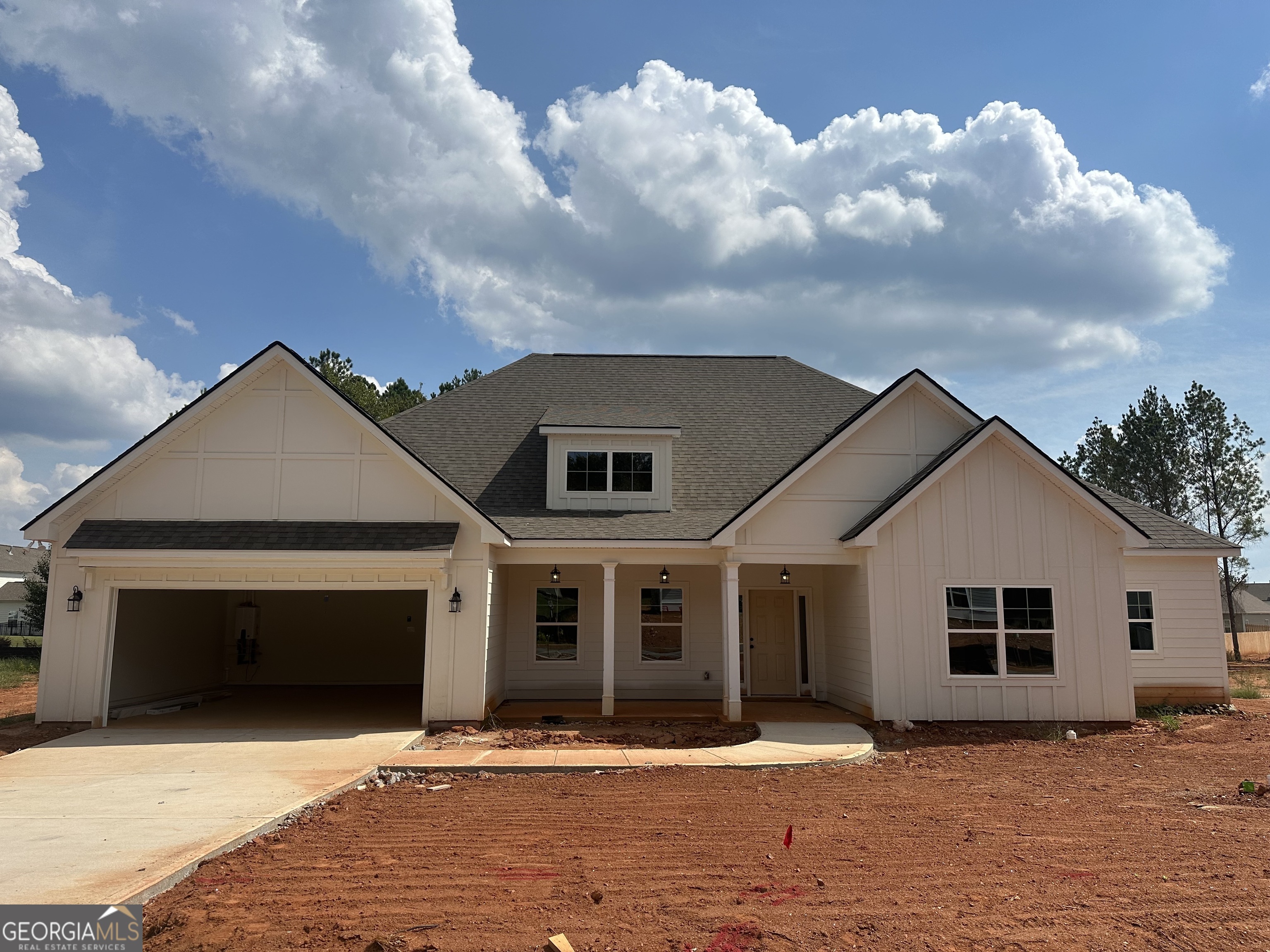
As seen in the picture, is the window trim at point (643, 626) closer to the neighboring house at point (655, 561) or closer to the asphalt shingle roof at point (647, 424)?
the neighboring house at point (655, 561)

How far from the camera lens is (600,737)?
11750mm

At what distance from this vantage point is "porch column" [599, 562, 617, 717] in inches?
522

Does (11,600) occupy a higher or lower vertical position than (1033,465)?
lower

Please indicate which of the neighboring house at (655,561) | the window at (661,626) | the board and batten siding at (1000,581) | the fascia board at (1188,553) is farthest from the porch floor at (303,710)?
the fascia board at (1188,553)

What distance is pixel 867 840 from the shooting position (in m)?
6.77

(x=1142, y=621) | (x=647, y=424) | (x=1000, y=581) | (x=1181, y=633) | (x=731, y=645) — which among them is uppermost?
(x=647, y=424)

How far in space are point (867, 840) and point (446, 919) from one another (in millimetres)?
3718

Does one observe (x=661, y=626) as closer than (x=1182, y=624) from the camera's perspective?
No

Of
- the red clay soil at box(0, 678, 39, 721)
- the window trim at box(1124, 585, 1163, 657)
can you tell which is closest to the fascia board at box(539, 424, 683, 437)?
the window trim at box(1124, 585, 1163, 657)

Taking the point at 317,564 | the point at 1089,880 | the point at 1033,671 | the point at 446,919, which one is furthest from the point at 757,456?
the point at 446,919

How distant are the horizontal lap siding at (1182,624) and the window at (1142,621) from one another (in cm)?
8

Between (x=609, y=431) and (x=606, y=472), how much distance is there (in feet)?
2.77

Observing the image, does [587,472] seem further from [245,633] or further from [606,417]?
→ [245,633]

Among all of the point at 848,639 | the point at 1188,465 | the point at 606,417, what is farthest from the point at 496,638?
the point at 1188,465
